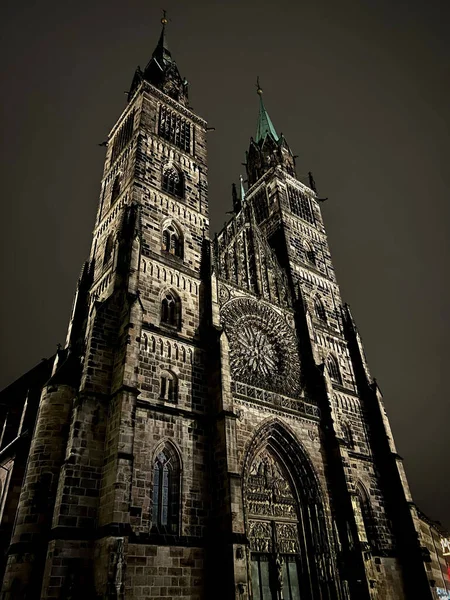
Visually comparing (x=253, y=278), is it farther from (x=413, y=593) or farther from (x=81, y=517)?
(x=413, y=593)

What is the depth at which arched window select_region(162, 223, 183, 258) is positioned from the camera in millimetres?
19938

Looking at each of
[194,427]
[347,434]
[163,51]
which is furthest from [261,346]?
[163,51]

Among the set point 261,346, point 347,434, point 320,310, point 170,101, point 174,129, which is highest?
point 170,101

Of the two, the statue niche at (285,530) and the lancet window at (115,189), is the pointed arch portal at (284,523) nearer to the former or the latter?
the statue niche at (285,530)

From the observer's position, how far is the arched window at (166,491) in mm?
13414

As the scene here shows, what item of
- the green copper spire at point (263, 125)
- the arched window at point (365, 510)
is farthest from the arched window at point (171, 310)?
the green copper spire at point (263, 125)

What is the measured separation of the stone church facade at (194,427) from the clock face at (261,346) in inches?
3.9

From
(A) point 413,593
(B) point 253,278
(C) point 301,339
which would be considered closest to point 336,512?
(A) point 413,593

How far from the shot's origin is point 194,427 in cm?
1555

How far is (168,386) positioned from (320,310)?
1347cm

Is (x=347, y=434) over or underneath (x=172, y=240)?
underneath

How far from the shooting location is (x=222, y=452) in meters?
14.8

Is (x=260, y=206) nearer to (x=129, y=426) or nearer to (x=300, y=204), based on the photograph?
(x=300, y=204)

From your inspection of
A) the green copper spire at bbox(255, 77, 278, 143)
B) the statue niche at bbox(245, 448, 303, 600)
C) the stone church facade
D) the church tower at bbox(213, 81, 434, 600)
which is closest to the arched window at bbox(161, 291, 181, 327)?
the stone church facade
